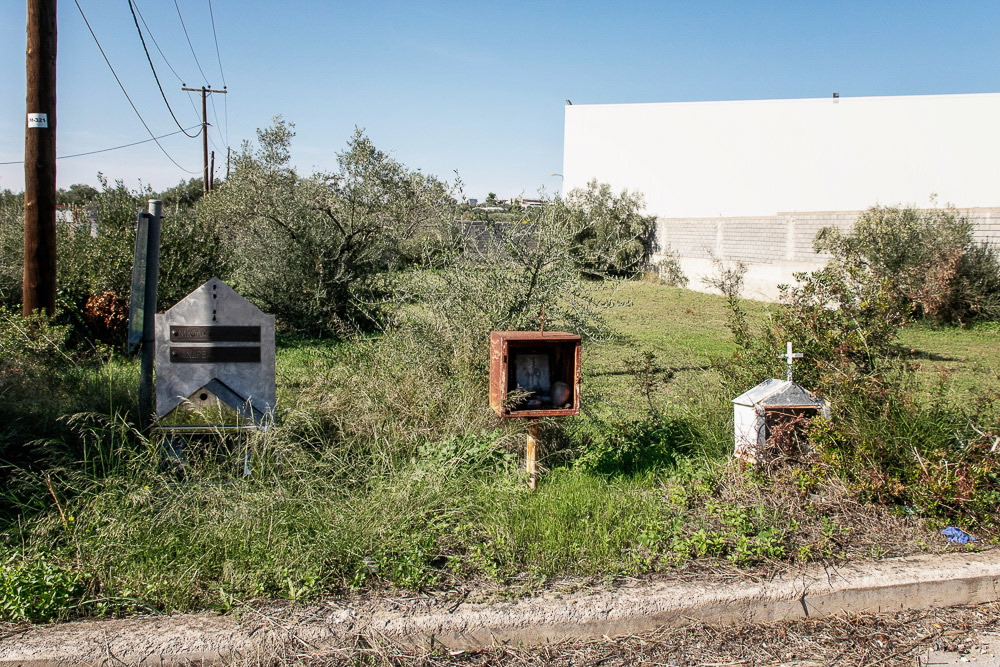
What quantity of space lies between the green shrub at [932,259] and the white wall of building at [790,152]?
31.9ft

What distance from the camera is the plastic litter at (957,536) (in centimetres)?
388

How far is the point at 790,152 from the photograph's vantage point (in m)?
27.7

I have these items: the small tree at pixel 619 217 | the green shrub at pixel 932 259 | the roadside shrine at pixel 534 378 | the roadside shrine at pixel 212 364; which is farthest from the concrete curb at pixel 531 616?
the small tree at pixel 619 217

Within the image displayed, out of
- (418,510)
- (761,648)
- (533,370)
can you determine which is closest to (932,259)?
(533,370)

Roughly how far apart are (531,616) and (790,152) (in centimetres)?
2774

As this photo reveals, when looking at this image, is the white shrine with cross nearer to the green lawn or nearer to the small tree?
the green lawn

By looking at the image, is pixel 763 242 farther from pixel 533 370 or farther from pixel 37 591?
pixel 37 591

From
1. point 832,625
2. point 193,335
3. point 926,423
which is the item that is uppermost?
point 193,335

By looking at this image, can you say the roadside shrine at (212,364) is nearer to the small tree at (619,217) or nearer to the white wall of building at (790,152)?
the small tree at (619,217)

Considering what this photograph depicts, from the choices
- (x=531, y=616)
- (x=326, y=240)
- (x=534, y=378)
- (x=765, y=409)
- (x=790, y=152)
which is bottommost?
(x=531, y=616)

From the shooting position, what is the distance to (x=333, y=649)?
2.99 metres

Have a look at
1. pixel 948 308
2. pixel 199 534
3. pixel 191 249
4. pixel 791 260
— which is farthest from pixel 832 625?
pixel 791 260

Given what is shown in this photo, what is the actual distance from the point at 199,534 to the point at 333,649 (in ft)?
2.95

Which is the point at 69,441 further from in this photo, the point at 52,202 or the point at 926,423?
the point at 926,423
